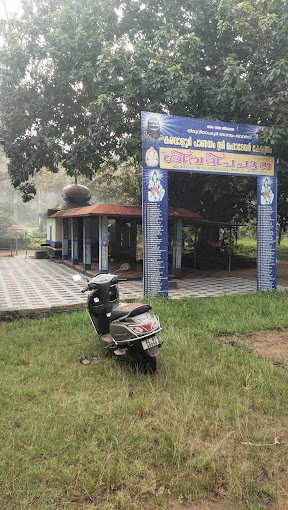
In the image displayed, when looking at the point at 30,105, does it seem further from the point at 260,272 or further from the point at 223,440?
the point at 223,440

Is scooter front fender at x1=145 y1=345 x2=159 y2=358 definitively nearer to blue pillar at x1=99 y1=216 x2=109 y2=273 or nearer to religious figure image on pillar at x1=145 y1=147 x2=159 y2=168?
religious figure image on pillar at x1=145 y1=147 x2=159 y2=168

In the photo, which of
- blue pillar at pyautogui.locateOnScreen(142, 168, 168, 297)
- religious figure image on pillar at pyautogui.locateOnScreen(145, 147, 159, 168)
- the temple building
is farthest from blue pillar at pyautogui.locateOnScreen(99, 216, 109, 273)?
religious figure image on pillar at pyautogui.locateOnScreen(145, 147, 159, 168)

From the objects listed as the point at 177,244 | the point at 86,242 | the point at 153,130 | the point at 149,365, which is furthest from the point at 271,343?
the point at 86,242

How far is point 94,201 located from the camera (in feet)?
162

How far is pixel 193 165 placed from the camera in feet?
30.1

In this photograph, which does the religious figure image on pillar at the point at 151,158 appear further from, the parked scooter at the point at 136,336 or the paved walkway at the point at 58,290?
the parked scooter at the point at 136,336

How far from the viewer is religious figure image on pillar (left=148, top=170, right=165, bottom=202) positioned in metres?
8.71

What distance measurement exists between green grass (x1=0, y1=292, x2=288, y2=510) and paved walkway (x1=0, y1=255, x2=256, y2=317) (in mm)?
2344

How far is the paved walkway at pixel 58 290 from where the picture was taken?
784cm

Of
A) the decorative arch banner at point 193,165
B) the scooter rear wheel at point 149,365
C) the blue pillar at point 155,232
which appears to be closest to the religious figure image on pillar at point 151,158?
the decorative arch banner at point 193,165

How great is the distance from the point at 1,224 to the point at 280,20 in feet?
86.0

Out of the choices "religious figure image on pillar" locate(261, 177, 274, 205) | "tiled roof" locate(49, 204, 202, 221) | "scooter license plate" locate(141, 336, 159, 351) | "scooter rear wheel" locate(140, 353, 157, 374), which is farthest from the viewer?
"tiled roof" locate(49, 204, 202, 221)

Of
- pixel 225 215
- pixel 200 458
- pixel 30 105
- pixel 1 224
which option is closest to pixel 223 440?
pixel 200 458

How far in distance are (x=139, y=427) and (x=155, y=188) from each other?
648 cm
